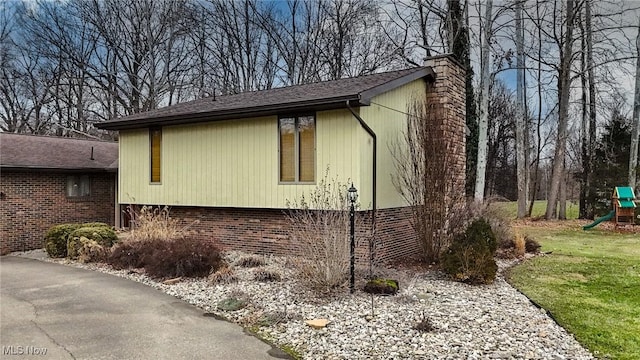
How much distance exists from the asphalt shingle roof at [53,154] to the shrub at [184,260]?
6417 millimetres

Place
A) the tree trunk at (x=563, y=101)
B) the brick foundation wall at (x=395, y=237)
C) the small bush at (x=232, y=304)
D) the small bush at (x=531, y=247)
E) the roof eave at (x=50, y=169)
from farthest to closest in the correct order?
the tree trunk at (x=563, y=101) < the roof eave at (x=50, y=169) < the small bush at (x=531, y=247) < the brick foundation wall at (x=395, y=237) < the small bush at (x=232, y=304)

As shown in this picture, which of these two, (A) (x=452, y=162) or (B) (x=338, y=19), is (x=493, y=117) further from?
(A) (x=452, y=162)

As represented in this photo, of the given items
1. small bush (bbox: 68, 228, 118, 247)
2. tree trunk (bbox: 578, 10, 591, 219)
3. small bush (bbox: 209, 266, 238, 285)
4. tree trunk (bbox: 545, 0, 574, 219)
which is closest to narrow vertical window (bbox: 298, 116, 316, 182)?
small bush (bbox: 209, 266, 238, 285)

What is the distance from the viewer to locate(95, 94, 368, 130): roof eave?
8.00 metres

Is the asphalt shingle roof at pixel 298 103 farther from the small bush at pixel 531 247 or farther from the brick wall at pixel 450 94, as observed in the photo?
the small bush at pixel 531 247

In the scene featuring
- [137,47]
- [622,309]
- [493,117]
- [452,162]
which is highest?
[137,47]

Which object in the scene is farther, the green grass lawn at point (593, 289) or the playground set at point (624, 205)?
the playground set at point (624, 205)

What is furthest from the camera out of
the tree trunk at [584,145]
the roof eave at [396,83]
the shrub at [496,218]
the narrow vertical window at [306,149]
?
the tree trunk at [584,145]

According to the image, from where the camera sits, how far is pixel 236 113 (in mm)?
9297

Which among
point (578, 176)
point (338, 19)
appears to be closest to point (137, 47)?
point (338, 19)

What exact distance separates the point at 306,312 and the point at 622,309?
4.35 metres

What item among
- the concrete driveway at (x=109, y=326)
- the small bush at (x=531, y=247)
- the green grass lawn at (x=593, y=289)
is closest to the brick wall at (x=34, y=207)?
the concrete driveway at (x=109, y=326)

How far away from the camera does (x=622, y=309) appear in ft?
19.7

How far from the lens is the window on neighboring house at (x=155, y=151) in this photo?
36.3 feet
